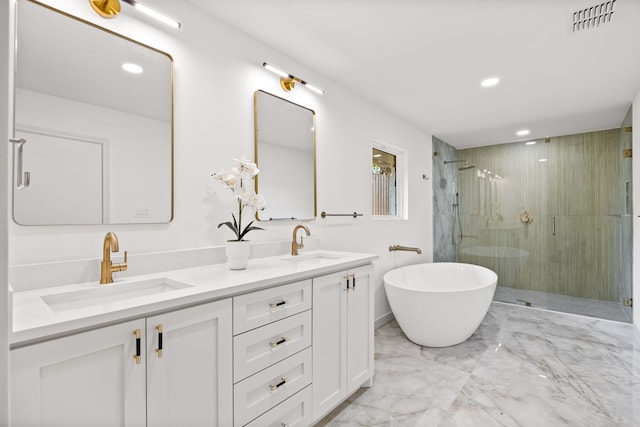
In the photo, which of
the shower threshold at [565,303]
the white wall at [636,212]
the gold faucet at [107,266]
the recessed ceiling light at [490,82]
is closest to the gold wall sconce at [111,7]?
the gold faucet at [107,266]

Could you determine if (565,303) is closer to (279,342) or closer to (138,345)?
(279,342)

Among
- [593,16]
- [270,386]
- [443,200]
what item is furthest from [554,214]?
[270,386]

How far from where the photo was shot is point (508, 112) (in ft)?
11.2

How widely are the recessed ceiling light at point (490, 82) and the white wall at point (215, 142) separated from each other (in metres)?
1.02

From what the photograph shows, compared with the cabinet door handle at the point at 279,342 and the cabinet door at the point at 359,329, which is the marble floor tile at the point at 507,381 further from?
the cabinet door handle at the point at 279,342

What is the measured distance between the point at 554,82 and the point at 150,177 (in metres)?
3.22

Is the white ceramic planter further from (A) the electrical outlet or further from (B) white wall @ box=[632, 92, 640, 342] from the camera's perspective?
(B) white wall @ box=[632, 92, 640, 342]

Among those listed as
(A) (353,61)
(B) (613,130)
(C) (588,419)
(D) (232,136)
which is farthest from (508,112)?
(D) (232,136)

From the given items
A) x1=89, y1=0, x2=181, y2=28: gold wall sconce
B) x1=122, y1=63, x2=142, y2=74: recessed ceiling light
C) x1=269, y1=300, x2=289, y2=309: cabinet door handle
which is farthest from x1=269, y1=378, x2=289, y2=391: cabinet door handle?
x1=89, y1=0, x2=181, y2=28: gold wall sconce

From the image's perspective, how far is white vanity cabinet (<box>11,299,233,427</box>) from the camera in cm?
80

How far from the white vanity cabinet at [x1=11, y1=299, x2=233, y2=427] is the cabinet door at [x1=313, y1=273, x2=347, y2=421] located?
0.55m

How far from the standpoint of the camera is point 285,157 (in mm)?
2219

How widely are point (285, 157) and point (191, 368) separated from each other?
4.87 ft

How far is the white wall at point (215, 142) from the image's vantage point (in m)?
1.37
